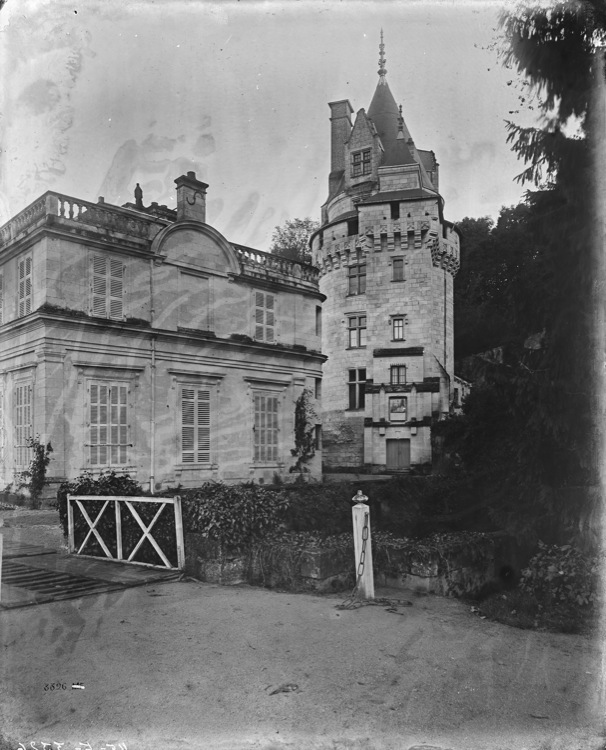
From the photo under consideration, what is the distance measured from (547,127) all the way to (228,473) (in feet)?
43.8

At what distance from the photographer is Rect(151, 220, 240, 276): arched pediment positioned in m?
16.6

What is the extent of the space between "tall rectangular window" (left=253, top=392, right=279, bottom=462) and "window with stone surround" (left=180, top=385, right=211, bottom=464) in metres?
1.82

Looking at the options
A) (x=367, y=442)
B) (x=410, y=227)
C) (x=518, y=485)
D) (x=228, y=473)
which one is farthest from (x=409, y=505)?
(x=410, y=227)

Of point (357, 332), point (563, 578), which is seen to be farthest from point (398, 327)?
point (563, 578)

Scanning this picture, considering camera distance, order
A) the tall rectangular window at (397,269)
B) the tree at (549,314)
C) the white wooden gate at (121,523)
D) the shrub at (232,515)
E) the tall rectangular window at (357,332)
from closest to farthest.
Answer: the tree at (549,314), the shrub at (232,515), the white wooden gate at (121,523), the tall rectangular window at (397,269), the tall rectangular window at (357,332)

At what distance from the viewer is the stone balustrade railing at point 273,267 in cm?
1882

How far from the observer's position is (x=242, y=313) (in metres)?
18.5

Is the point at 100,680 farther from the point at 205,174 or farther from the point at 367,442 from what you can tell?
the point at 367,442

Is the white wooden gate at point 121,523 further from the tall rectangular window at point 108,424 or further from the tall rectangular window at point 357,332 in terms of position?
the tall rectangular window at point 357,332

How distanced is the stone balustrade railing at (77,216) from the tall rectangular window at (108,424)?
3993 mm

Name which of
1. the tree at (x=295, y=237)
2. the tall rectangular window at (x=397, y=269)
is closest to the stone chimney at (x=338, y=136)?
the tree at (x=295, y=237)

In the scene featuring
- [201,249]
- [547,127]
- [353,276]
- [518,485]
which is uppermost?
[353,276]

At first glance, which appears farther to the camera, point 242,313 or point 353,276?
point 353,276

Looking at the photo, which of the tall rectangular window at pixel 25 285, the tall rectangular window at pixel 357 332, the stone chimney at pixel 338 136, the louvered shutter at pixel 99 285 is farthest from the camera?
the stone chimney at pixel 338 136
